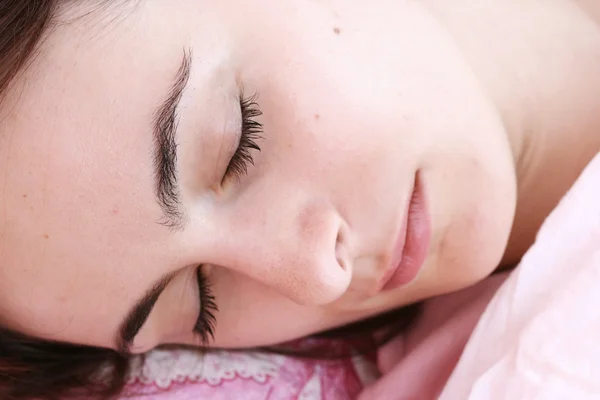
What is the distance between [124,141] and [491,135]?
1.42 feet

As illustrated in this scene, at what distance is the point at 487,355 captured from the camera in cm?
65

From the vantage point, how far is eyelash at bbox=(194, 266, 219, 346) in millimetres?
790

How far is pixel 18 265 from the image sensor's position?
64 centimetres

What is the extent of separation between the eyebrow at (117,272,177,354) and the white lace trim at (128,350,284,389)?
216mm

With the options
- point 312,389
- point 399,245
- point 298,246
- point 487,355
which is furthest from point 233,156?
point 312,389

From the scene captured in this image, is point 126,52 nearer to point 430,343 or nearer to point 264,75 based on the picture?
point 264,75

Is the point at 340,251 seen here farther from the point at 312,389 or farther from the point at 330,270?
the point at 312,389

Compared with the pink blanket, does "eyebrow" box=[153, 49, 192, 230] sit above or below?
above

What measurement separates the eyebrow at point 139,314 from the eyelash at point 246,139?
0.15 meters

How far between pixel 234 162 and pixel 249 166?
0.02m

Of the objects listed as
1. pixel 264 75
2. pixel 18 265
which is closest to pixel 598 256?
pixel 264 75

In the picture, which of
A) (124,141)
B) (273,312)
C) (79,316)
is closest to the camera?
(124,141)

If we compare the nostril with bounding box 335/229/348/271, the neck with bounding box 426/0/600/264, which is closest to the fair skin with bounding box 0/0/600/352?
the nostril with bounding box 335/229/348/271

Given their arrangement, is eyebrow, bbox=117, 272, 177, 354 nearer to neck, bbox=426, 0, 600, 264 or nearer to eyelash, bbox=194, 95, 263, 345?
eyelash, bbox=194, 95, 263, 345
